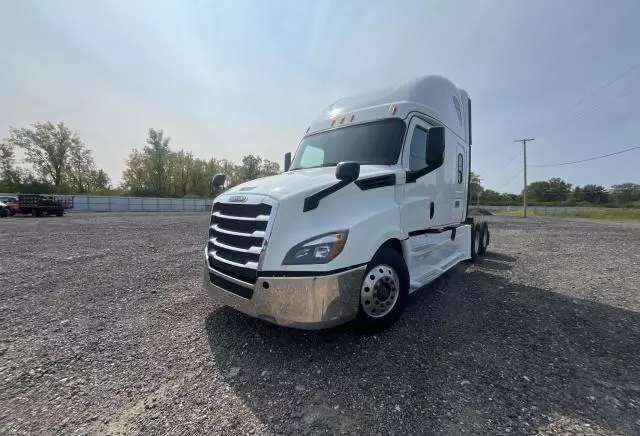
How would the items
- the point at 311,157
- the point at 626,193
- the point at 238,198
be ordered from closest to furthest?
1. the point at 238,198
2. the point at 311,157
3. the point at 626,193

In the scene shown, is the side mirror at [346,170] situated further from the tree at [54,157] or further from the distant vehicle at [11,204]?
the tree at [54,157]

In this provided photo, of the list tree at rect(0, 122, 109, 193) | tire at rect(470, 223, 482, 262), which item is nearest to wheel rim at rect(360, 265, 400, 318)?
tire at rect(470, 223, 482, 262)

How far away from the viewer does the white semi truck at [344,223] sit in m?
2.81

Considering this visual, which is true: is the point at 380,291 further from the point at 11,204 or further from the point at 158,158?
the point at 158,158

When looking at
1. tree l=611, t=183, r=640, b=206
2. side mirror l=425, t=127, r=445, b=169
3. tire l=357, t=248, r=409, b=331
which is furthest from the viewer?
tree l=611, t=183, r=640, b=206

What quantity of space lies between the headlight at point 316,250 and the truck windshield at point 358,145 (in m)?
1.59

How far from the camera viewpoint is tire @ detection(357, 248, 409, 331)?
3.18m

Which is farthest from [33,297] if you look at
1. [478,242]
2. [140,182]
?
[140,182]

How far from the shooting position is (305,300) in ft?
8.94

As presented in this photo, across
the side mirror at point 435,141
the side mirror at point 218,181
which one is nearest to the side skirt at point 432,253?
the side mirror at point 435,141

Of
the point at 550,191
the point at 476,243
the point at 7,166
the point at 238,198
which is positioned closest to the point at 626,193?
the point at 550,191

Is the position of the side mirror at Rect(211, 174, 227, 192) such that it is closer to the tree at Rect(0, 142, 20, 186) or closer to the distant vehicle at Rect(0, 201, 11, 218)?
the distant vehicle at Rect(0, 201, 11, 218)

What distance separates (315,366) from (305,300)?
0.66 m

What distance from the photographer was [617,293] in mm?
4965
